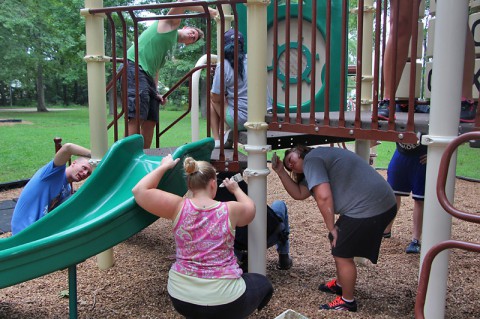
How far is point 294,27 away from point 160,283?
86.6 inches

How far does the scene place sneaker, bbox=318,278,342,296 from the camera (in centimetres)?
335

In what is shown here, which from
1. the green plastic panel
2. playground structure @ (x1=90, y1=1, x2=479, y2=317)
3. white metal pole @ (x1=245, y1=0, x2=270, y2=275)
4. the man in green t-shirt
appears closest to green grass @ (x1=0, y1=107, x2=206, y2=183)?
the man in green t-shirt

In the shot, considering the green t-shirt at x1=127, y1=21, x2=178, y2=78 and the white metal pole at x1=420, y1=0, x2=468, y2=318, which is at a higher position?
the green t-shirt at x1=127, y1=21, x2=178, y2=78

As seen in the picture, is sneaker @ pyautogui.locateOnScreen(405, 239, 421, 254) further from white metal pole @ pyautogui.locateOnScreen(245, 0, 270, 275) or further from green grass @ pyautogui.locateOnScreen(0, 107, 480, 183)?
green grass @ pyautogui.locateOnScreen(0, 107, 480, 183)

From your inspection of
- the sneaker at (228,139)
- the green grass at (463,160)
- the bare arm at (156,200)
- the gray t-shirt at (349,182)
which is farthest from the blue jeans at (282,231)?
the green grass at (463,160)

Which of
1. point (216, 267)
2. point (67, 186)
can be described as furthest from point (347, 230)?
point (67, 186)

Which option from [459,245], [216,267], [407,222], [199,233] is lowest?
[407,222]

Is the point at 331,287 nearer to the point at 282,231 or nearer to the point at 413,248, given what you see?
the point at 282,231

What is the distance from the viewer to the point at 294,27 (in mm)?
3748

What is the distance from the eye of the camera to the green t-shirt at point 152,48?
4096 millimetres

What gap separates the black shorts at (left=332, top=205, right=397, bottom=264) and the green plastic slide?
3.19 feet

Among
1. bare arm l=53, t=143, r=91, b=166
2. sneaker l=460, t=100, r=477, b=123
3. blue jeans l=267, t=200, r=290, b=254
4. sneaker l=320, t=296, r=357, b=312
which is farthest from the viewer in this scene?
blue jeans l=267, t=200, r=290, b=254

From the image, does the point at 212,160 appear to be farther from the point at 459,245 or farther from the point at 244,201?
the point at 459,245

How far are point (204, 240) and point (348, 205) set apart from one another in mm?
1051
